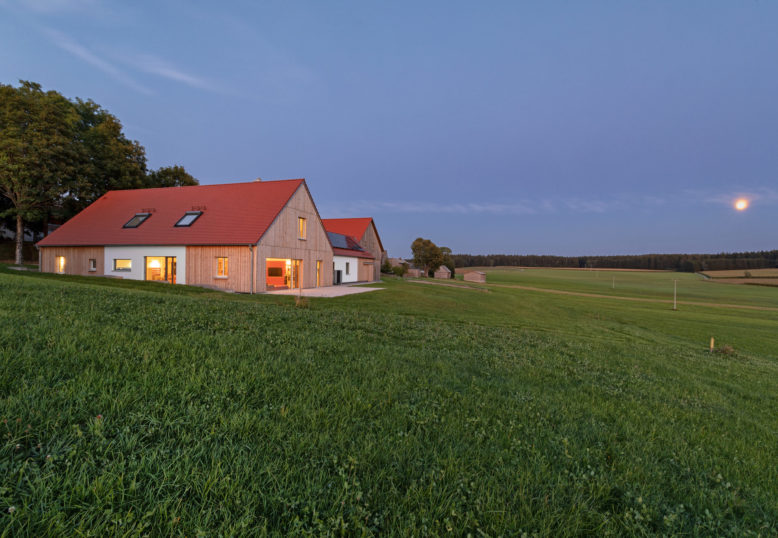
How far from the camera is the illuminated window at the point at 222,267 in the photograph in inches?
749

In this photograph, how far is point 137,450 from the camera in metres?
1.99

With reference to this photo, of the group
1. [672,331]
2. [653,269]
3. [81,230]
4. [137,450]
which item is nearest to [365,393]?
[137,450]

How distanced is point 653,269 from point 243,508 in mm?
139398

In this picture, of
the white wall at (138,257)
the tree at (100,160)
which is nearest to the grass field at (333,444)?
the white wall at (138,257)

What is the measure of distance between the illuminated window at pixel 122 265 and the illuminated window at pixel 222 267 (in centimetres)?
623

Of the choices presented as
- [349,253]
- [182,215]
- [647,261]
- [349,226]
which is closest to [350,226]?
[349,226]

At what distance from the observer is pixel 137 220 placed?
21.7m

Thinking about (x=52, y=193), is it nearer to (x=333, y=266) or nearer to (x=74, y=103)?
(x=74, y=103)

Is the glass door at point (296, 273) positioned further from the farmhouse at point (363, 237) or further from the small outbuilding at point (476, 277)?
the small outbuilding at point (476, 277)

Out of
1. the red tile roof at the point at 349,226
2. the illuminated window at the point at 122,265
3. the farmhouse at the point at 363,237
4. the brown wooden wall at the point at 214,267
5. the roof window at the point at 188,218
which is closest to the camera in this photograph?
the brown wooden wall at the point at 214,267

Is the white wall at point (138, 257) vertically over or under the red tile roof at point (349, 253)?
under

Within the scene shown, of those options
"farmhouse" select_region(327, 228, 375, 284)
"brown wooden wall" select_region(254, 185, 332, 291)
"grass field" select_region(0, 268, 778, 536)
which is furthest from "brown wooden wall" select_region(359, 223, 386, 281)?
"grass field" select_region(0, 268, 778, 536)

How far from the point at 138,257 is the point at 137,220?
338 centimetres

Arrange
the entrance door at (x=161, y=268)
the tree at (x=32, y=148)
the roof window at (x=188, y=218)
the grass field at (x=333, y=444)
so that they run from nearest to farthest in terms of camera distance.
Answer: the grass field at (x=333, y=444), the entrance door at (x=161, y=268), the roof window at (x=188, y=218), the tree at (x=32, y=148)
